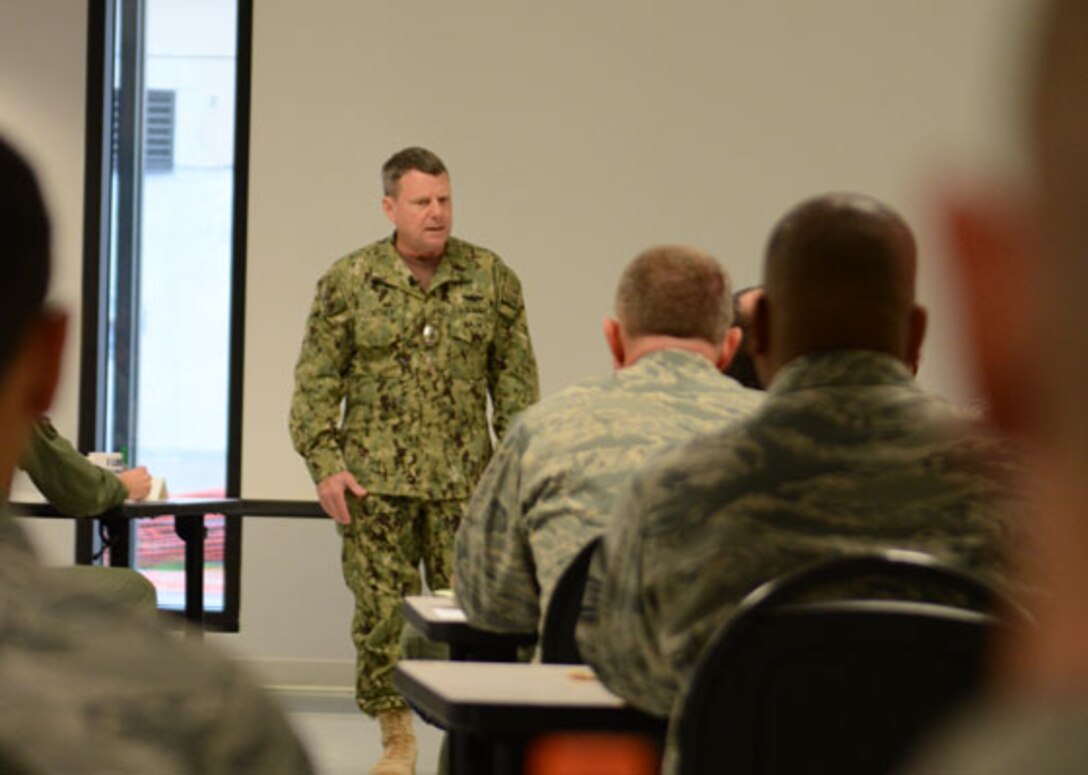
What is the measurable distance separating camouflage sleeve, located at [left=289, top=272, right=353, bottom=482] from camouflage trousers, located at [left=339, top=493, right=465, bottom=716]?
185mm

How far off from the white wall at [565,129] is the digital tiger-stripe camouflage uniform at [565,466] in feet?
12.6

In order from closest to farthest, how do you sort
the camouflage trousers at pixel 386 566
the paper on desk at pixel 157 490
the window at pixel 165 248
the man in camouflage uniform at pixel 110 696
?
1. the man in camouflage uniform at pixel 110 696
2. the camouflage trousers at pixel 386 566
3. the paper on desk at pixel 157 490
4. the window at pixel 165 248

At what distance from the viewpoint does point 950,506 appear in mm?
1848

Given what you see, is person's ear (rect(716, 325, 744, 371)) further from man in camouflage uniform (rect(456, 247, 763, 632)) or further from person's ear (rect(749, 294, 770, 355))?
person's ear (rect(749, 294, 770, 355))

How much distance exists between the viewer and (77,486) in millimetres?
5000

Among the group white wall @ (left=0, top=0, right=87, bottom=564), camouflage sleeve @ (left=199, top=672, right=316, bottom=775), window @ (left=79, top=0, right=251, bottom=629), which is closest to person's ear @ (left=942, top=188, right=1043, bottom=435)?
camouflage sleeve @ (left=199, top=672, right=316, bottom=775)

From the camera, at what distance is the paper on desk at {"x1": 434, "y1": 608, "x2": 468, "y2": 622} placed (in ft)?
9.82

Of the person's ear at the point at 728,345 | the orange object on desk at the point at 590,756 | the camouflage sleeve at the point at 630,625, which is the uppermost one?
the person's ear at the point at 728,345

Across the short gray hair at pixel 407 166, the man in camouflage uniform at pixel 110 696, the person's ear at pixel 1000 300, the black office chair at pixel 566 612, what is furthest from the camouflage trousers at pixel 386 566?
the person's ear at pixel 1000 300

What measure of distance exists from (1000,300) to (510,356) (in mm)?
5299

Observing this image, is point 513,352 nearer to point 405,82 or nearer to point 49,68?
point 405,82

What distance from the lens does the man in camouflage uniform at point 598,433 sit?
111 inches

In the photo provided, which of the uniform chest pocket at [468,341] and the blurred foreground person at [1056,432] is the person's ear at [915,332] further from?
the uniform chest pocket at [468,341]

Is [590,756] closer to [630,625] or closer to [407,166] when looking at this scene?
[630,625]
